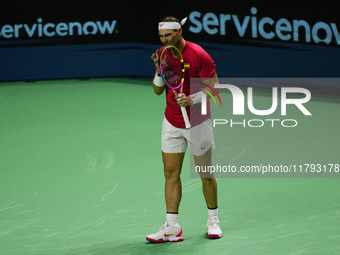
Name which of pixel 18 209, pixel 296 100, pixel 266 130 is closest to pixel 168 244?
pixel 18 209

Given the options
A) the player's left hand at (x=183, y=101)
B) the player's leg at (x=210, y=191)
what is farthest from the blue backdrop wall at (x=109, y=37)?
the player's left hand at (x=183, y=101)

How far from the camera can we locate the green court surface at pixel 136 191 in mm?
3945

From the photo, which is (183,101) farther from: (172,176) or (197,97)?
(172,176)

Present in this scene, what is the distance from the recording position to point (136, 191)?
5.23 meters

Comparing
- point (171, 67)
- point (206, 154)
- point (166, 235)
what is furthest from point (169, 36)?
point (166, 235)

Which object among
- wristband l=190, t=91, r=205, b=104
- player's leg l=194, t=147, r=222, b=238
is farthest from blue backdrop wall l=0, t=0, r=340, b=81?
wristband l=190, t=91, r=205, b=104

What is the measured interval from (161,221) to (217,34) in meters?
9.29

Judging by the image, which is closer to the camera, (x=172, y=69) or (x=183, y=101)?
(x=183, y=101)

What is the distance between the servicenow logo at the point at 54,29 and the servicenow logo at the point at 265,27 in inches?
113

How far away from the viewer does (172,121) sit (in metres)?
3.89

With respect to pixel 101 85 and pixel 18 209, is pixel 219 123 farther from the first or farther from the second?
pixel 101 85

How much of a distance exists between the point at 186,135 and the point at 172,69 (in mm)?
519

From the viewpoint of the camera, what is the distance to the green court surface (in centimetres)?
395

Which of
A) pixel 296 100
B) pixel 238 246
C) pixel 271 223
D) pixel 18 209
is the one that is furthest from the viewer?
pixel 296 100
